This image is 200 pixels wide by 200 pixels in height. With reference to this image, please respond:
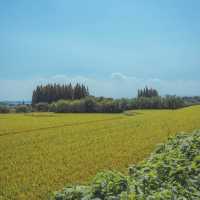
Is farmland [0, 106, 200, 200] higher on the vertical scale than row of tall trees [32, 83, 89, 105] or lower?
lower

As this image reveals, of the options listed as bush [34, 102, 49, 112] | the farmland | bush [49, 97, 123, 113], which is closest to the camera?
the farmland

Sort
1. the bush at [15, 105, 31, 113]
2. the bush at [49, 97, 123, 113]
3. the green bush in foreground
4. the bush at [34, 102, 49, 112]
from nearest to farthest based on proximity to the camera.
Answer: the green bush in foreground → the bush at [49, 97, 123, 113] → the bush at [15, 105, 31, 113] → the bush at [34, 102, 49, 112]

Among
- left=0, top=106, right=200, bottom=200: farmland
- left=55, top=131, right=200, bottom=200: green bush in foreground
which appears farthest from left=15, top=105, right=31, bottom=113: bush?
left=55, top=131, right=200, bottom=200: green bush in foreground

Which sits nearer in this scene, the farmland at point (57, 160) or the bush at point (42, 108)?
the farmland at point (57, 160)

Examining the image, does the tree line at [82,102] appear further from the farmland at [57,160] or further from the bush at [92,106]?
the farmland at [57,160]

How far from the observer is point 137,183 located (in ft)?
17.3

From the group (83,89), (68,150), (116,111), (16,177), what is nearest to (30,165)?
(16,177)

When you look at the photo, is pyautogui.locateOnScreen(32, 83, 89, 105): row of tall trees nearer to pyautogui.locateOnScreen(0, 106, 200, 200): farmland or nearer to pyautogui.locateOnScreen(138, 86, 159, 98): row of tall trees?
pyautogui.locateOnScreen(138, 86, 159, 98): row of tall trees

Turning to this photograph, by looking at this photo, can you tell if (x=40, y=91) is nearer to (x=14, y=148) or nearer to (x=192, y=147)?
(x=14, y=148)

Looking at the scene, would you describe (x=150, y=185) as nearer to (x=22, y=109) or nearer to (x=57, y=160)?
(x=57, y=160)

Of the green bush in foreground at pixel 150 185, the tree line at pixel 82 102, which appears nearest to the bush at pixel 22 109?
the tree line at pixel 82 102

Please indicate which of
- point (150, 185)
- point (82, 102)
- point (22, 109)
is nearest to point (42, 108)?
point (22, 109)

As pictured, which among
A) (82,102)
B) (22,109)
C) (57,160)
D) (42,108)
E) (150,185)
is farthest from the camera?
(42,108)

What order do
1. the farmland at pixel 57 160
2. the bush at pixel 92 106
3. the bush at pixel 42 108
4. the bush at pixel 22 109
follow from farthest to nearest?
the bush at pixel 42 108 < the bush at pixel 22 109 < the bush at pixel 92 106 < the farmland at pixel 57 160
